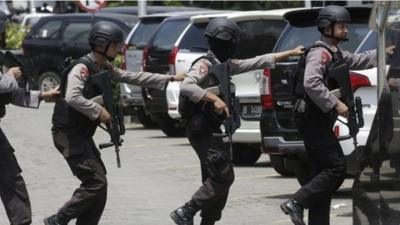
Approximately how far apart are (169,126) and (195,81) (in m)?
10.3

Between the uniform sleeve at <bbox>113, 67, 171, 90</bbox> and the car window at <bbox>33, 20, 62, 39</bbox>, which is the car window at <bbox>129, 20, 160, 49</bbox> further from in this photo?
the uniform sleeve at <bbox>113, 67, 171, 90</bbox>

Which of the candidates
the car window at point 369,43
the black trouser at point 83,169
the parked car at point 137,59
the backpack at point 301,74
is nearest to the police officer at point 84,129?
the black trouser at point 83,169

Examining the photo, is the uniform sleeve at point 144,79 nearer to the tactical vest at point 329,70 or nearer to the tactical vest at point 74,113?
the tactical vest at point 74,113

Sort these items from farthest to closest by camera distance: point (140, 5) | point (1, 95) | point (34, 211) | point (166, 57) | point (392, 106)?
point (140, 5) → point (166, 57) → point (34, 211) → point (1, 95) → point (392, 106)

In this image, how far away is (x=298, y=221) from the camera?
9.12 meters

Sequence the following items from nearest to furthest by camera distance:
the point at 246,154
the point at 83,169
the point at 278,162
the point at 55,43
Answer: the point at 83,169 < the point at 278,162 < the point at 246,154 < the point at 55,43

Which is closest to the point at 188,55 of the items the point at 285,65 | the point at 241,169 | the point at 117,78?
the point at 241,169

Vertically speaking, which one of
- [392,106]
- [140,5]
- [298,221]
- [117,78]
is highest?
[392,106]

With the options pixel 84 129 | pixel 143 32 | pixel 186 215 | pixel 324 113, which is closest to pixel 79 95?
pixel 84 129

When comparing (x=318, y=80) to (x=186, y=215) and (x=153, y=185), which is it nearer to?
(x=186, y=215)

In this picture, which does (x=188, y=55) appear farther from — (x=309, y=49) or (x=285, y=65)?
(x=309, y=49)

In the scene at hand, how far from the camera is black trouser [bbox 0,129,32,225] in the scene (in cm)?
870

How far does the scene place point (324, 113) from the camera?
29.1 ft

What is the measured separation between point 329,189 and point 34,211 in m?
3.57
